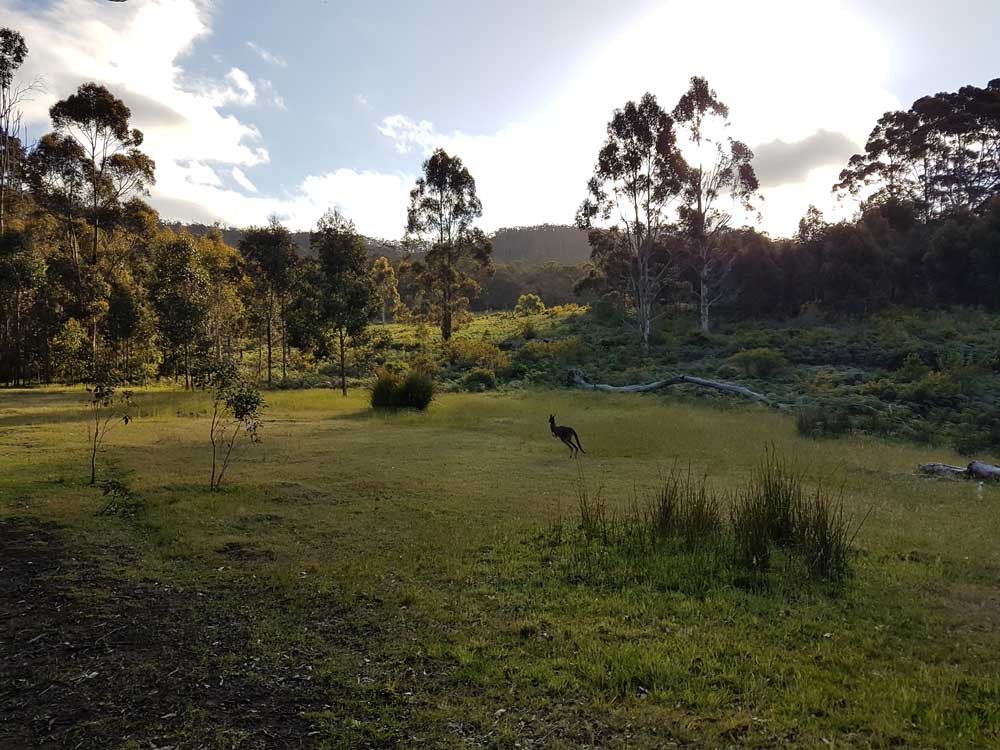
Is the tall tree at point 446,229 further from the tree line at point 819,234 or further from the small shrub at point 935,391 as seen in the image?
the small shrub at point 935,391

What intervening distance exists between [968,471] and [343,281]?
2177cm

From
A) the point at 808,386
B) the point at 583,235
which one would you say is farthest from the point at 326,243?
the point at 583,235

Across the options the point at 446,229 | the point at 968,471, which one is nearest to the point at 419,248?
the point at 446,229

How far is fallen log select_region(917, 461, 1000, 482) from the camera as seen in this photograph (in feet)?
36.2

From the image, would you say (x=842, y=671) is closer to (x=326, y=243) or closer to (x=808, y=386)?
(x=808, y=386)

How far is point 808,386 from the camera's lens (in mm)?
24359

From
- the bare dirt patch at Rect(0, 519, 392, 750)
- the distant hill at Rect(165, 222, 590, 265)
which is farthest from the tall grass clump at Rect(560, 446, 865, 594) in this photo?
the distant hill at Rect(165, 222, 590, 265)

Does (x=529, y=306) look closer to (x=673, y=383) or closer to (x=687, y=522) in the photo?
(x=673, y=383)

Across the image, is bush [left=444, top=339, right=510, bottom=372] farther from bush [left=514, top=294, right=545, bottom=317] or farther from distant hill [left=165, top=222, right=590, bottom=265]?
distant hill [left=165, top=222, right=590, bottom=265]

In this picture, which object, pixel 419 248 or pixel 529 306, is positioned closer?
pixel 419 248

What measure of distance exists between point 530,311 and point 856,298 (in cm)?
2743

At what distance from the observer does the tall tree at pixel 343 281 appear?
26125 mm

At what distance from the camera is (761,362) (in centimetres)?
2836

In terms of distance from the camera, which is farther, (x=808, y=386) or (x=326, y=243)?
(x=326, y=243)
